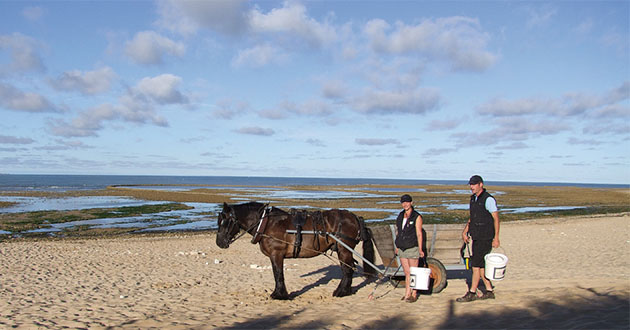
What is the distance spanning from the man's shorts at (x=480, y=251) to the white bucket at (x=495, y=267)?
152 millimetres

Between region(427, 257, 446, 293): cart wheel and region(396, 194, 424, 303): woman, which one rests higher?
region(396, 194, 424, 303): woman

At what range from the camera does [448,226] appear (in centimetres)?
801

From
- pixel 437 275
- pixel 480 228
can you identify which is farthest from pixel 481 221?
pixel 437 275

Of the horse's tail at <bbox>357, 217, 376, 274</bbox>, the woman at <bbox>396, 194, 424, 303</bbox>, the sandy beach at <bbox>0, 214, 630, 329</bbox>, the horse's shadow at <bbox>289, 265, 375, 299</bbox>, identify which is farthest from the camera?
the horse's shadow at <bbox>289, 265, 375, 299</bbox>

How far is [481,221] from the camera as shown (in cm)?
659

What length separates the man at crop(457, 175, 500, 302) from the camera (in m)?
6.50

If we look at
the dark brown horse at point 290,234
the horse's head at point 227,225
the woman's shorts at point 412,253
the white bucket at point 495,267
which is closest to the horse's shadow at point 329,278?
the dark brown horse at point 290,234

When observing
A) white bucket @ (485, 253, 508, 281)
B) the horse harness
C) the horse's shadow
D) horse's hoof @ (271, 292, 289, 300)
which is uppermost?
the horse harness

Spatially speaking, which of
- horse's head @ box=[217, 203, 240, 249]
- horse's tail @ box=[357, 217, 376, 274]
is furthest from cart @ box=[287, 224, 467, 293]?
horse's head @ box=[217, 203, 240, 249]

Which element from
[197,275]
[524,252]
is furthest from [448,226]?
[524,252]

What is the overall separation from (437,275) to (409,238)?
4.39 ft

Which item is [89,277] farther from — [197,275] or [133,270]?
[197,275]

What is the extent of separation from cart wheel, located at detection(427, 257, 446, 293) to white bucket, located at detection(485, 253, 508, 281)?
1.14 m

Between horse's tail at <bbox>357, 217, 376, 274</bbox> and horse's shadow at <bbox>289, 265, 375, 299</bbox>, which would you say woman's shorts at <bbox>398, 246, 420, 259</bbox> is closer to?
horse's tail at <bbox>357, 217, 376, 274</bbox>
